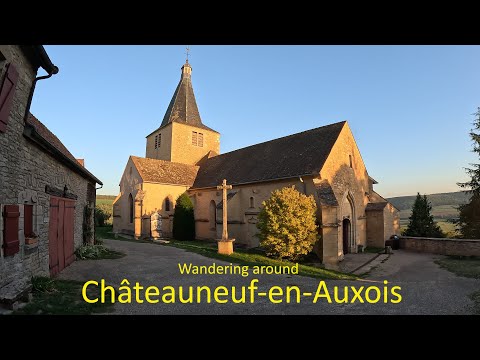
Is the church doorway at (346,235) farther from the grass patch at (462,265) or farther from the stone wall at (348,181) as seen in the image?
the grass patch at (462,265)

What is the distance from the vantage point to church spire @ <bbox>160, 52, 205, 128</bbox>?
3300cm

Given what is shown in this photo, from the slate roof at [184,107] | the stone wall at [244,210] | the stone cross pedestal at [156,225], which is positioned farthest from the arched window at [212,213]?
the slate roof at [184,107]

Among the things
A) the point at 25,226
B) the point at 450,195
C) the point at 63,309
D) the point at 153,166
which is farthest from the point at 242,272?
the point at 450,195

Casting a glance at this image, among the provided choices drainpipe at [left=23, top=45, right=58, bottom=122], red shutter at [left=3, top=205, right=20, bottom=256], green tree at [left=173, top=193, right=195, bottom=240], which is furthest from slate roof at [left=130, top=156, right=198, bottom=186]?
red shutter at [left=3, top=205, right=20, bottom=256]

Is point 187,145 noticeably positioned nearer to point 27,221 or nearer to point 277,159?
point 277,159

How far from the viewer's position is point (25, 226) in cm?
716

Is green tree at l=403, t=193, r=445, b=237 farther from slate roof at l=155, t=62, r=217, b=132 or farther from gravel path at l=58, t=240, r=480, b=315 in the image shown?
slate roof at l=155, t=62, r=217, b=132

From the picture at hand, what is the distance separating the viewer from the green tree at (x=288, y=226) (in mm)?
14367

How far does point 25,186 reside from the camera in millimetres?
7180

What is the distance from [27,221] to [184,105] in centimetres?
2820

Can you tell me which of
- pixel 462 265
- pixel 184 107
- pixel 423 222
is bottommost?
pixel 462 265

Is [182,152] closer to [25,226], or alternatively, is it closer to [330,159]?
[330,159]

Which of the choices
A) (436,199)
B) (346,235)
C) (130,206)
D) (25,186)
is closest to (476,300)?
(346,235)
